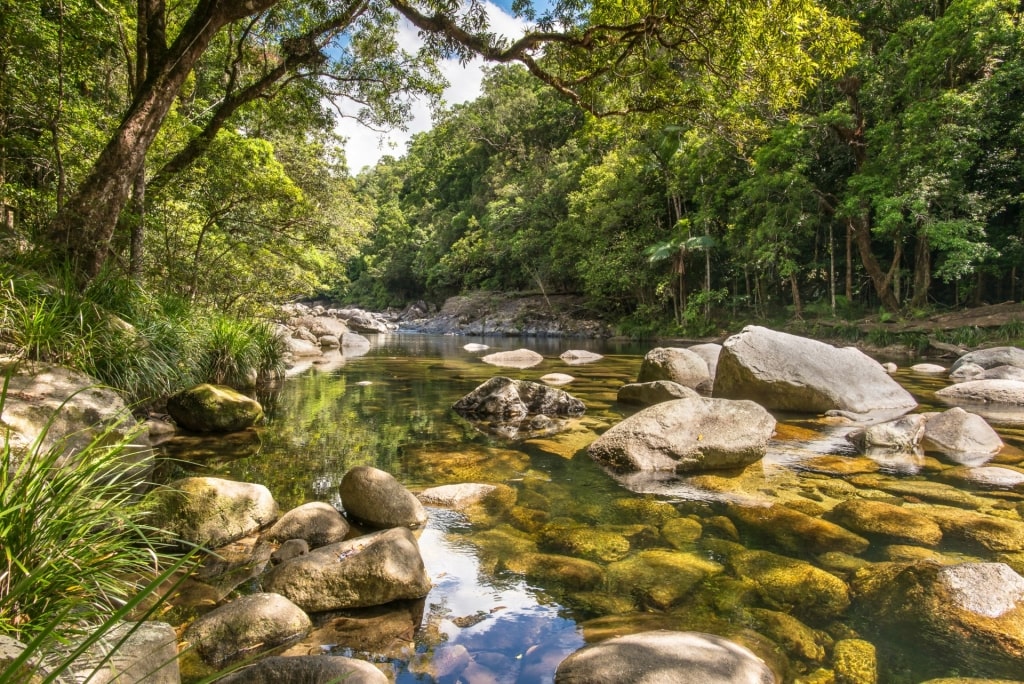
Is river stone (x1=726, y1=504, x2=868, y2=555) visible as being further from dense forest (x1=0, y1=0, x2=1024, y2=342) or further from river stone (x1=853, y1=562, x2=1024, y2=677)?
dense forest (x1=0, y1=0, x2=1024, y2=342)

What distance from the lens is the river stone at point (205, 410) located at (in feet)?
22.1

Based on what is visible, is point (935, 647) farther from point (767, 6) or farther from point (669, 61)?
point (669, 61)

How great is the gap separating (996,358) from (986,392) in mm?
3854

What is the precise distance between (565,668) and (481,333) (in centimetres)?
3305

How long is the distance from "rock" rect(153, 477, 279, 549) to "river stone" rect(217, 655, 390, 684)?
1.73 m

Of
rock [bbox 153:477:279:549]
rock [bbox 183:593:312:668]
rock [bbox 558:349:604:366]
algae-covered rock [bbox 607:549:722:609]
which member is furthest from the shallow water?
rock [bbox 558:349:604:366]

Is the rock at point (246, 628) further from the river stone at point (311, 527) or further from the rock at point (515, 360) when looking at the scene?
the rock at point (515, 360)

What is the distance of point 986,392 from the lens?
9.02 metres

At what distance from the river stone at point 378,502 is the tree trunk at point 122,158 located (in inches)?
186

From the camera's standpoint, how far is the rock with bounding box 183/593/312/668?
2.48 metres

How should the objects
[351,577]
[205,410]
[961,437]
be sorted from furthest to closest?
[205,410] < [961,437] < [351,577]

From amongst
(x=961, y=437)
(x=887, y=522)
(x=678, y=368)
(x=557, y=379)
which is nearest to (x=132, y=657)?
(x=887, y=522)

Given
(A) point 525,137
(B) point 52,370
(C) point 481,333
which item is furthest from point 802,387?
(A) point 525,137

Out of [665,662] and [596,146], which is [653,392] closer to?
[665,662]
